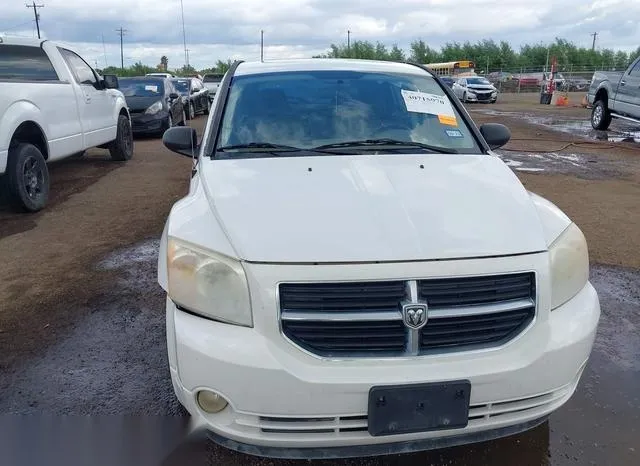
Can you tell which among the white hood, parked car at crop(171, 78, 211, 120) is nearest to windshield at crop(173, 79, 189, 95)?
parked car at crop(171, 78, 211, 120)

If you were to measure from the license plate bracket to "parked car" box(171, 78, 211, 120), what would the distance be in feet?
53.1

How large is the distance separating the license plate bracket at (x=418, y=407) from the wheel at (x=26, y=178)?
5525mm

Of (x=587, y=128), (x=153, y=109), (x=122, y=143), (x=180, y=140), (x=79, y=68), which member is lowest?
(x=587, y=128)

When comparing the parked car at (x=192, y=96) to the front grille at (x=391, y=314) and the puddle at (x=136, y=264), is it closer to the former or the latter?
the puddle at (x=136, y=264)

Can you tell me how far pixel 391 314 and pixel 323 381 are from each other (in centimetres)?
34

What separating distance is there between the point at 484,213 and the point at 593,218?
15.0ft

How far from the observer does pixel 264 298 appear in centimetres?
207

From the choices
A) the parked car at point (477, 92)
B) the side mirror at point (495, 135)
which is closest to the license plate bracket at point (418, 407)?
the side mirror at point (495, 135)

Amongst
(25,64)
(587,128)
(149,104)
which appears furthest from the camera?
(587,128)

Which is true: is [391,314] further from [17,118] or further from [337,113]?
[17,118]

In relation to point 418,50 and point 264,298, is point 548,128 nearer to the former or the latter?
point 264,298

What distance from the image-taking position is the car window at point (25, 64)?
685 cm

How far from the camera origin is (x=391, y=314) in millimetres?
2070

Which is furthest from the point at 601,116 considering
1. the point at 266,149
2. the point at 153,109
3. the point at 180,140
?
the point at 266,149
